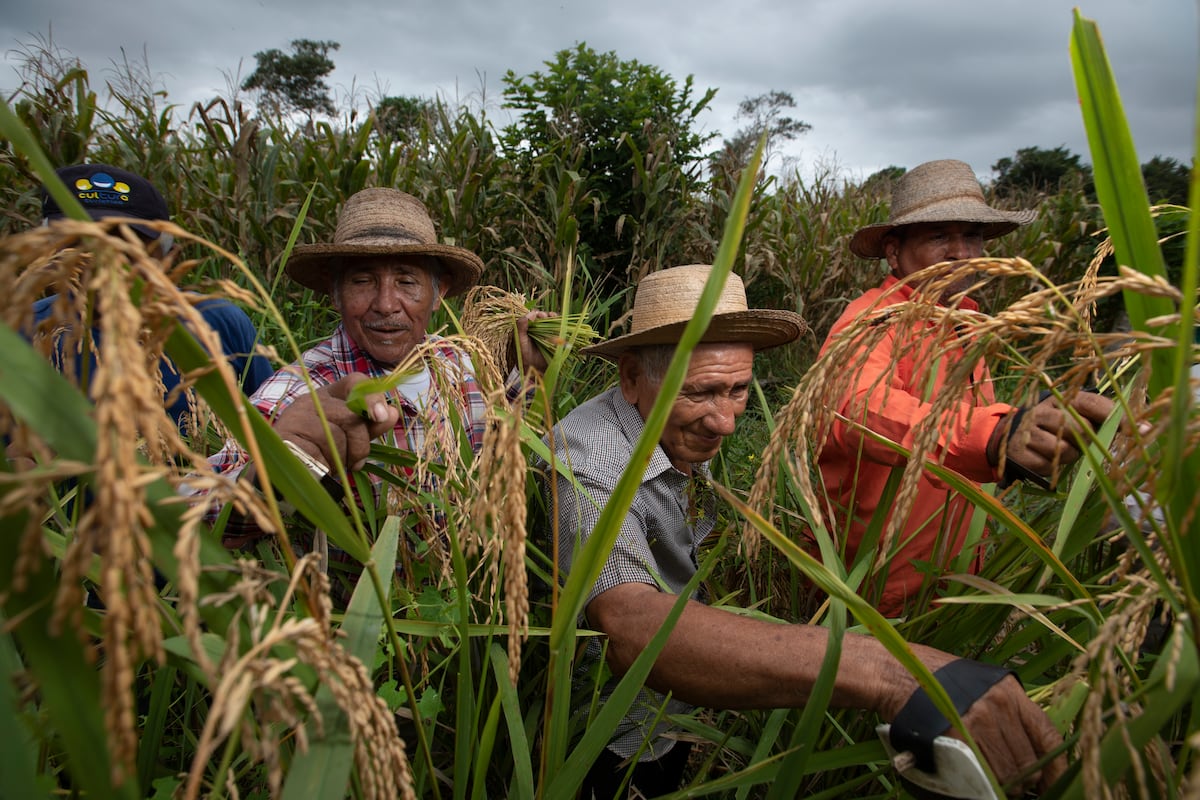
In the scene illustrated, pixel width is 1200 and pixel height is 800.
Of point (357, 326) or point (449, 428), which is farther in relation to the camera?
point (357, 326)

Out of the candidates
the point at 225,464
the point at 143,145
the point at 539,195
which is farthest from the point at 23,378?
the point at 539,195

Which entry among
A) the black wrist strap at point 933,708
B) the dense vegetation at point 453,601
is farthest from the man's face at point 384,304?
the black wrist strap at point 933,708

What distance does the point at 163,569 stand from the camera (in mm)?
430

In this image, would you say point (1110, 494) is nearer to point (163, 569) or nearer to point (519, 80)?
point (163, 569)

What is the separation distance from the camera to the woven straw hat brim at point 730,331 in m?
1.77

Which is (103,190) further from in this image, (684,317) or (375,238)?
(684,317)

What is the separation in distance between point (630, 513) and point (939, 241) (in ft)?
6.87

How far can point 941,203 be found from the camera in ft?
8.99

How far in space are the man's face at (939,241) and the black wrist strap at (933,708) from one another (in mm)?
2277

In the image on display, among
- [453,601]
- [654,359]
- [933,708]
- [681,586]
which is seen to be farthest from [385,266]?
[933,708]

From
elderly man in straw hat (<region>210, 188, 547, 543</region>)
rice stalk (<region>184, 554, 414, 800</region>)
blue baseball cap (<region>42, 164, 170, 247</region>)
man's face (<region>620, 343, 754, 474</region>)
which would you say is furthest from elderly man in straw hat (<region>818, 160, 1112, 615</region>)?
blue baseball cap (<region>42, 164, 170, 247</region>)

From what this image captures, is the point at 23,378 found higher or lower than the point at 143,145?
lower

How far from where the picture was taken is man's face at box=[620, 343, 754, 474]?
1.81m

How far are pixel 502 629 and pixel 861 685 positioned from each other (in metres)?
0.53
